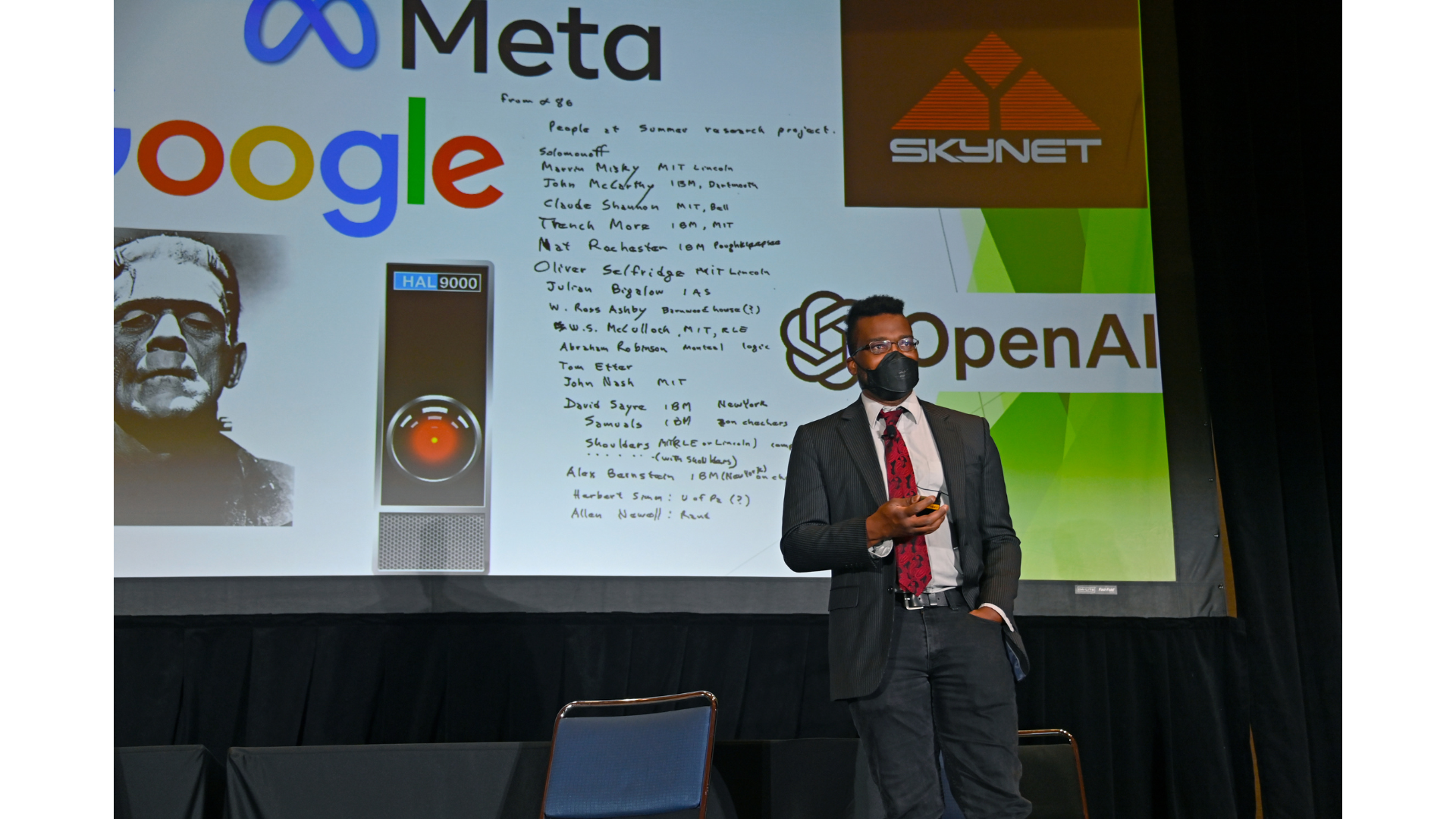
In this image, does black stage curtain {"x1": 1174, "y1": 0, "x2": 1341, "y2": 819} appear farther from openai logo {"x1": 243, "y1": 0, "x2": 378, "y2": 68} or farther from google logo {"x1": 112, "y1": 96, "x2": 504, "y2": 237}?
openai logo {"x1": 243, "y1": 0, "x2": 378, "y2": 68}

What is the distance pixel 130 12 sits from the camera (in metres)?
3.88

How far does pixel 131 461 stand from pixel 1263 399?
3810mm

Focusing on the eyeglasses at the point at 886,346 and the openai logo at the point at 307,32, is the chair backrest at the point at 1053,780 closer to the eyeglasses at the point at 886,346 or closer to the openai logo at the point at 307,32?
the eyeglasses at the point at 886,346

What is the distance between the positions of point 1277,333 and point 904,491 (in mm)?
2324

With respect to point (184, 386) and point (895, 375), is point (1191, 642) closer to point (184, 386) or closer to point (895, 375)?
point (895, 375)

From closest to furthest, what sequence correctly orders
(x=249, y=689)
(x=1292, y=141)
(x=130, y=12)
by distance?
(x=249, y=689), (x=130, y=12), (x=1292, y=141)

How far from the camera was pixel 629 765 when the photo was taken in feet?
10.1

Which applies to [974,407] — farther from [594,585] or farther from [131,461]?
[131,461]

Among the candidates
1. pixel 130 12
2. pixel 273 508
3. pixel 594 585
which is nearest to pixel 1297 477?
pixel 594 585

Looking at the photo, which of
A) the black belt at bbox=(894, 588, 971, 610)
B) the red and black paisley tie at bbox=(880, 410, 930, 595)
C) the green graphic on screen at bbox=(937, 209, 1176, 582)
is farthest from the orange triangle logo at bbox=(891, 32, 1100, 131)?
the black belt at bbox=(894, 588, 971, 610)

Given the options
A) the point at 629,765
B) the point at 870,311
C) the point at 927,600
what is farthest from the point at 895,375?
the point at 629,765

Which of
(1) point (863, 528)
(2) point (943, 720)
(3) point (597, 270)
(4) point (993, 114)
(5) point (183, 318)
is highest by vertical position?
(4) point (993, 114)

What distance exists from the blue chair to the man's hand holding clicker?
1.13 m

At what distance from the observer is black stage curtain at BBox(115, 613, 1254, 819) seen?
3629 mm
